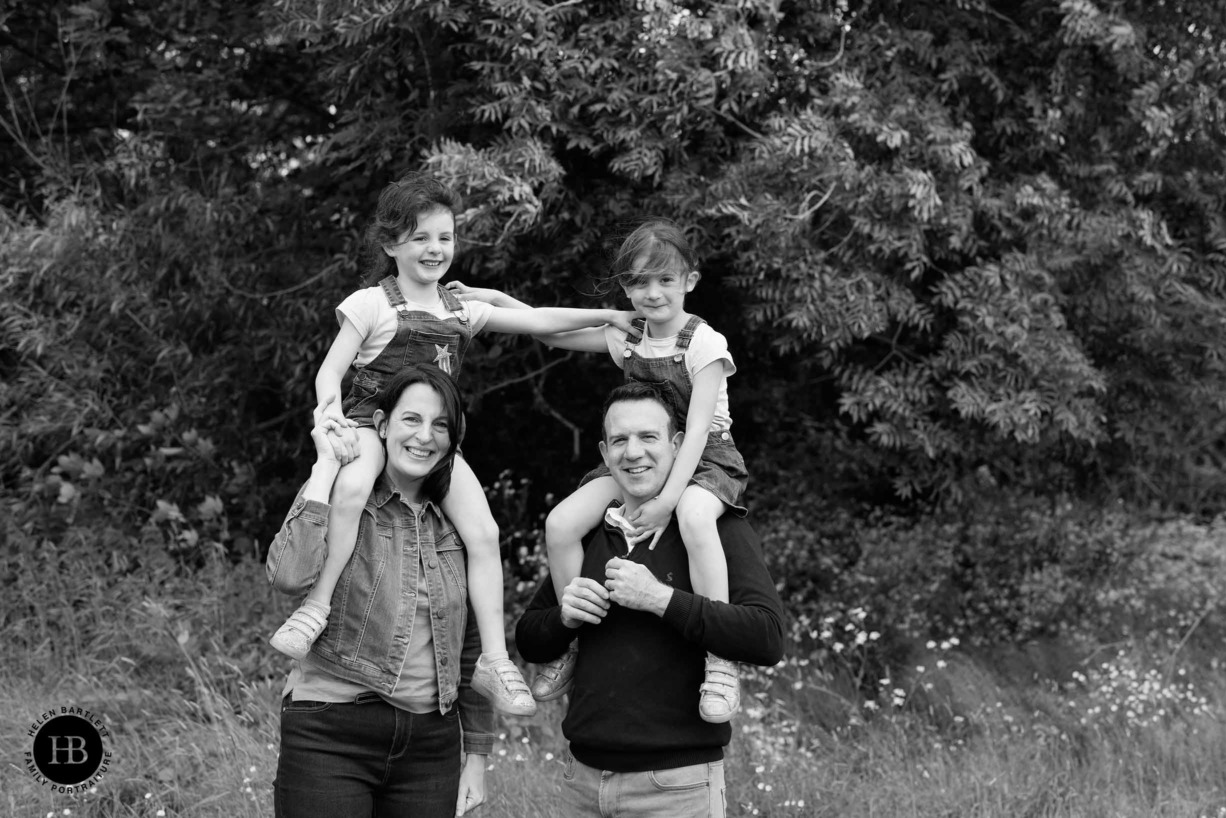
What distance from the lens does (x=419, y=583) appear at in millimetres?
2818

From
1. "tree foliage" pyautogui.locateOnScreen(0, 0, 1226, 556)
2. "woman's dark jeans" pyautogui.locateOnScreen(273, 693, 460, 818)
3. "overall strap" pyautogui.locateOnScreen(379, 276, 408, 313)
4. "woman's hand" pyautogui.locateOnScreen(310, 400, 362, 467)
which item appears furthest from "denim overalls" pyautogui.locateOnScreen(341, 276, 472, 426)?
"tree foliage" pyautogui.locateOnScreen(0, 0, 1226, 556)

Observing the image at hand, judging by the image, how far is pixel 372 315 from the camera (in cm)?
318

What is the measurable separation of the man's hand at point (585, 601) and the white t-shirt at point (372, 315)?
0.87 metres

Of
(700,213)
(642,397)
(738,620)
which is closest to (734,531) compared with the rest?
(738,620)

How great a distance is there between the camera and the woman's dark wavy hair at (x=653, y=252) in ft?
10.3

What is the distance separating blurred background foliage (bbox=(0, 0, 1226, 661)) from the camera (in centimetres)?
514

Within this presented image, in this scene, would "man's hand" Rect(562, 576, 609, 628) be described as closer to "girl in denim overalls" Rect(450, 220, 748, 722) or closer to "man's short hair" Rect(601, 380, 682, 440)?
"girl in denim overalls" Rect(450, 220, 748, 722)

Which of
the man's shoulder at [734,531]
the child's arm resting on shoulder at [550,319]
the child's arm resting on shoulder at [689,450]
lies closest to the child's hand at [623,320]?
the child's arm resting on shoulder at [550,319]

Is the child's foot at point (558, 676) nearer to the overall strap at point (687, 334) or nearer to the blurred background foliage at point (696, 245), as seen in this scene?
the overall strap at point (687, 334)

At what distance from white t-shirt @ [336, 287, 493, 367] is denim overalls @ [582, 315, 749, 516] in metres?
0.51

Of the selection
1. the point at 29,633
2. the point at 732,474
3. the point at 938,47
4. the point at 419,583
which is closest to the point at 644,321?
the point at 732,474

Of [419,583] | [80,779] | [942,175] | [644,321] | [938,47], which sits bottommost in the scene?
[80,779]

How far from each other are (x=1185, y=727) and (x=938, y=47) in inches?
124

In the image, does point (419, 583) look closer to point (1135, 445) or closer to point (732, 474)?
point (732, 474)
